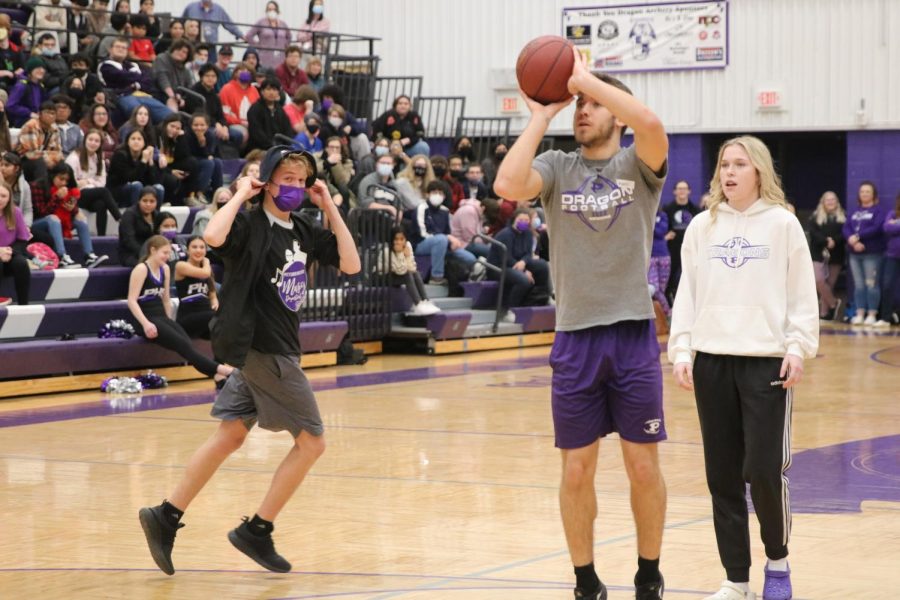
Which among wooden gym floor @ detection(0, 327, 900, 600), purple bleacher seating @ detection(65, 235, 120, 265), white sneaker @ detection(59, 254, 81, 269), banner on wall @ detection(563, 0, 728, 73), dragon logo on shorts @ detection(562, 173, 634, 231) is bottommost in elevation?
wooden gym floor @ detection(0, 327, 900, 600)

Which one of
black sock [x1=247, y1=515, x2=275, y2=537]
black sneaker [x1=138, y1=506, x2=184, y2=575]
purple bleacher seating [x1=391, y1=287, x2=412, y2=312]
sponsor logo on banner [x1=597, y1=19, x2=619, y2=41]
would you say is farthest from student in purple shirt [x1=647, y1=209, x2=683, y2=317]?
black sneaker [x1=138, y1=506, x2=184, y2=575]

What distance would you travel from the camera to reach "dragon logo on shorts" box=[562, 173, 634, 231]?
4.99 m

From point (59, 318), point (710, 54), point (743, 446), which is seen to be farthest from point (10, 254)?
point (710, 54)

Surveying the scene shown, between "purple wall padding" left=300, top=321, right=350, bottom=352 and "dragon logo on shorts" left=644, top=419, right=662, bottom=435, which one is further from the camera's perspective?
"purple wall padding" left=300, top=321, right=350, bottom=352

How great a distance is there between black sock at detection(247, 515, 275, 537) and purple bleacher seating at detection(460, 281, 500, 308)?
39.2 feet

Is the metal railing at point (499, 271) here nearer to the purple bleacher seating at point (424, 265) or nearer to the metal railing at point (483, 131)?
the purple bleacher seating at point (424, 265)

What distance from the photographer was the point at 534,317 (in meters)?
18.1

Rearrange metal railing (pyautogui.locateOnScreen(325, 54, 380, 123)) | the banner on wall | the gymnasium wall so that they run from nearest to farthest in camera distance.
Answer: the gymnasium wall < the banner on wall < metal railing (pyautogui.locateOnScreen(325, 54, 380, 123))

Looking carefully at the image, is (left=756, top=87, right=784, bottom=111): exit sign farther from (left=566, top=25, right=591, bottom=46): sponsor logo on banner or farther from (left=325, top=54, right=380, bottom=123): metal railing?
(left=325, top=54, right=380, bottom=123): metal railing

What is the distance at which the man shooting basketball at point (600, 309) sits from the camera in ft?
16.3

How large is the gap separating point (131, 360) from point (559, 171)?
342 inches

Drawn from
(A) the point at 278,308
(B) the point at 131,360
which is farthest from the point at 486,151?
(A) the point at 278,308

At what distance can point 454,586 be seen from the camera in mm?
5605

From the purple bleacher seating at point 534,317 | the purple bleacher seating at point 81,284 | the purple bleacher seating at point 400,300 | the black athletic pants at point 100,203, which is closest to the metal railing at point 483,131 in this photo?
the purple bleacher seating at point 534,317
